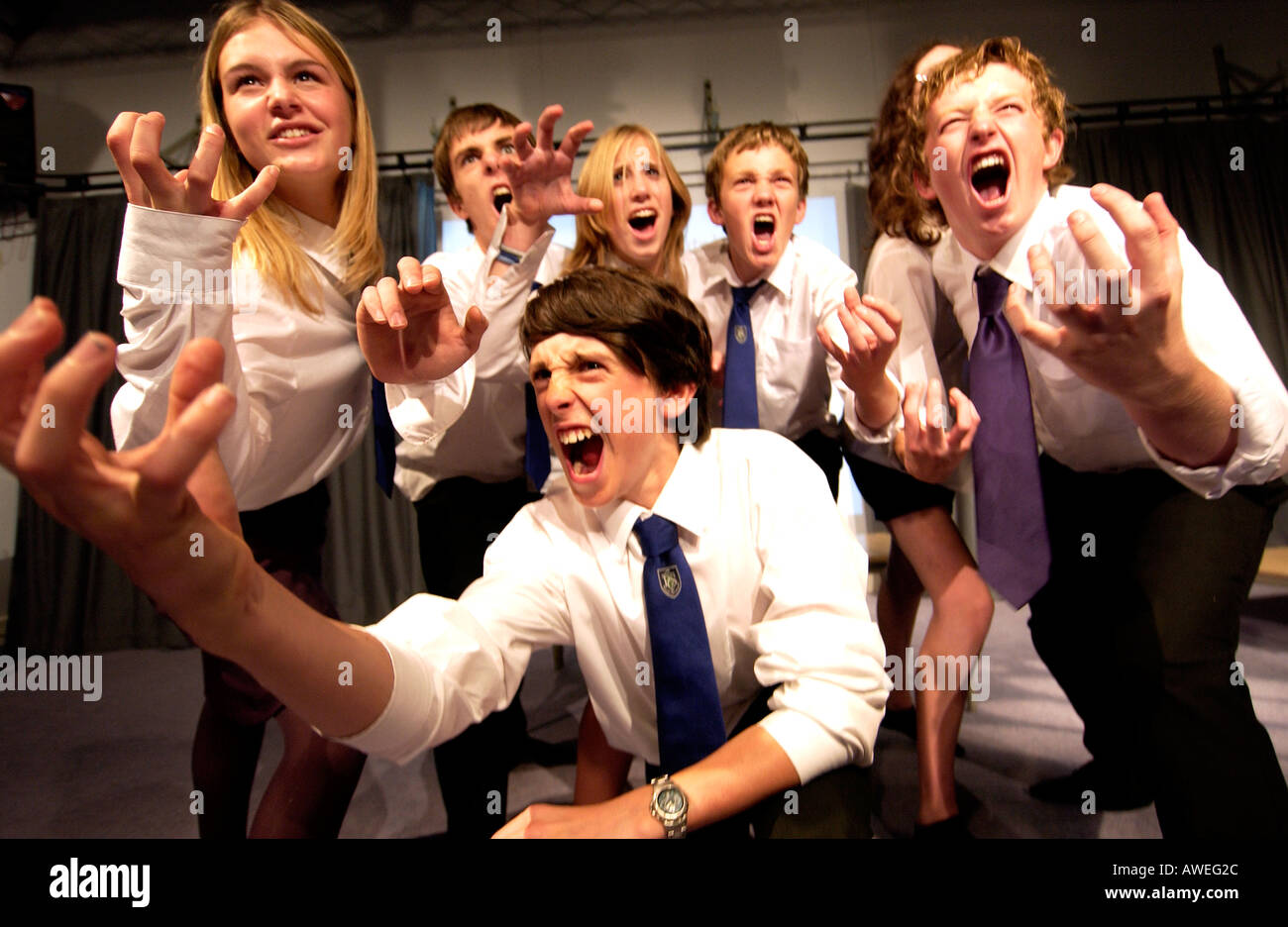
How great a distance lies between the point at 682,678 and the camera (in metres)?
0.97

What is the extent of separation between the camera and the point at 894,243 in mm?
1410

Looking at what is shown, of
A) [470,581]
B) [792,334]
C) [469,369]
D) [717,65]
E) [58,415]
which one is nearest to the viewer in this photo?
[58,415]

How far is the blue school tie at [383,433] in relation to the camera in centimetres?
124

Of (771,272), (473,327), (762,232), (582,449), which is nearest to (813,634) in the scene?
(582,449)

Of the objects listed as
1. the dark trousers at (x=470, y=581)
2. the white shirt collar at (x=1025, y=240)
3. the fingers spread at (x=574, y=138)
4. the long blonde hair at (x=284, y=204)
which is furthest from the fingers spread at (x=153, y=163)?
the white shirt collar at (x=1025, y=240)

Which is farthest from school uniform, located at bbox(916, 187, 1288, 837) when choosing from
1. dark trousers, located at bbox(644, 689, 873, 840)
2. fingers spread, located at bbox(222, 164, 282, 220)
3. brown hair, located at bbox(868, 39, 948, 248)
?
fingers spread, located at bbox(222, 164, 282, 220)

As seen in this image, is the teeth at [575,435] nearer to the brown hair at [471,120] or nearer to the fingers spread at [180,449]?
the fingers spread at [180,449]

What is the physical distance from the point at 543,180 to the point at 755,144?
550 millimetres

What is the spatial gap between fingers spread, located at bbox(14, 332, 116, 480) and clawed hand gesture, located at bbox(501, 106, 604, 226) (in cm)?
75

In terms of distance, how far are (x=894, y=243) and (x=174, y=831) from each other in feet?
6.02

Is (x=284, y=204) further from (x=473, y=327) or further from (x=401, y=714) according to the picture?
(x=401, y=714)

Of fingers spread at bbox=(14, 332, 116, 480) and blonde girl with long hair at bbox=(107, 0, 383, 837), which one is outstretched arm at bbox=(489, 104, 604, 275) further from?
fingers spread at bbox=(14, 332, 116, 480)

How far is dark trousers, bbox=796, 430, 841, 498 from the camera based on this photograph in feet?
5.26

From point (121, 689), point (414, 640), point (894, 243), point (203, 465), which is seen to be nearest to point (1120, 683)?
point (894, 243)
